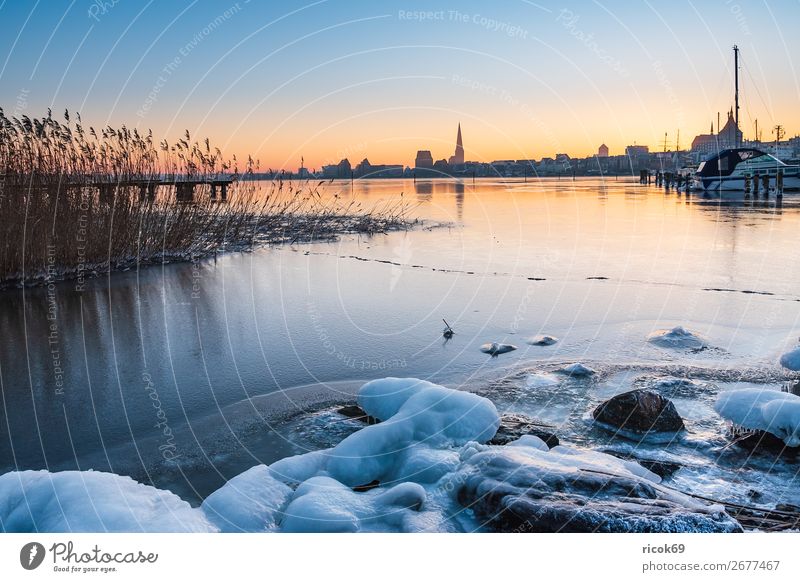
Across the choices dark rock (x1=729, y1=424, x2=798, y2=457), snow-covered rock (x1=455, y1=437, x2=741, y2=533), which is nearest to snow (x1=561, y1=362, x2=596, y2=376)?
dark rock (x1=729, y1=424, x2=798, y2=457)

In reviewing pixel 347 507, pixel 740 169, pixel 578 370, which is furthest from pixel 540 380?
pixel 740 169

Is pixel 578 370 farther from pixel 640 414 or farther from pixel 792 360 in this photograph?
pixel 792 360

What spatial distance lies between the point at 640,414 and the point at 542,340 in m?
2.81

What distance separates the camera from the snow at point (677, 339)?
7.73 metres

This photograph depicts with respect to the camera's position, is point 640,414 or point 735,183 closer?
point 640,414

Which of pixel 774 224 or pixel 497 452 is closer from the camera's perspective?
pixel 497 452

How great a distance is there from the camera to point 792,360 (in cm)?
673

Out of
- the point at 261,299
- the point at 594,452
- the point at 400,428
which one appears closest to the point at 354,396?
the point at 400,428

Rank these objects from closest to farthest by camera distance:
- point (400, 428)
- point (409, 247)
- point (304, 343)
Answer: point (400, 428) < point (304, 343) < point (409, 247)

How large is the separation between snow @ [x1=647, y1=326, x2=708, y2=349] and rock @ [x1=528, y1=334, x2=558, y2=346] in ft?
4.31

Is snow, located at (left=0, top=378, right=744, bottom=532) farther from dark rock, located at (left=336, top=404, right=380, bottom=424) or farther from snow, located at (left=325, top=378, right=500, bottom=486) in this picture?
dark rock, located at (left=336, top=404, right=380, bottom=424)

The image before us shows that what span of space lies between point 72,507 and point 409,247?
→ 602 inches

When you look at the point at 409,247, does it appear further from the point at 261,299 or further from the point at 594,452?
the point at 594,452

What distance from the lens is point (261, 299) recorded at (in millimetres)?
11180
